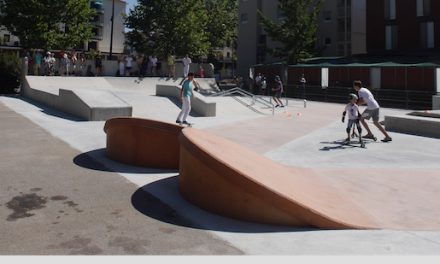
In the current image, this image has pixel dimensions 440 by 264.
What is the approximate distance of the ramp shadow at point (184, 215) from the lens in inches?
222

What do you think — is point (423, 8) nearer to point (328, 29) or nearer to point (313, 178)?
point (328, 29)

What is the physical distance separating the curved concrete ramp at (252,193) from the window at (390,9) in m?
40.2

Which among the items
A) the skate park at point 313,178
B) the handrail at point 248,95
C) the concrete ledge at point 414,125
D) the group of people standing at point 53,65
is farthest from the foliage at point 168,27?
the concrete ledge at point 414,125

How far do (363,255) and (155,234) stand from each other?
2.45m

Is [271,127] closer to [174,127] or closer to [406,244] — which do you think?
[174,127]

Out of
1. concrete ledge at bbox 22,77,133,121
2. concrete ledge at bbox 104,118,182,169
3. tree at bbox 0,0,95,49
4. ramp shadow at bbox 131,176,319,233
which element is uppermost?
tree at bbox 0,0,95,49

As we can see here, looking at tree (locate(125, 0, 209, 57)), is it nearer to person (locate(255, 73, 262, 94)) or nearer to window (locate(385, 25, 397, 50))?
person (locate(255, 73, 262, 94))

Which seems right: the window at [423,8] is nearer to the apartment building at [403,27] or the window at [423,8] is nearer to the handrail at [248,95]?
the apartment building at [403,27]

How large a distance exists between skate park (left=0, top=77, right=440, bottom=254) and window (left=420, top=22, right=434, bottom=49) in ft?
90.9

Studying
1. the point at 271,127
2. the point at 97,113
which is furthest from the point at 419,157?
the point at 97,113

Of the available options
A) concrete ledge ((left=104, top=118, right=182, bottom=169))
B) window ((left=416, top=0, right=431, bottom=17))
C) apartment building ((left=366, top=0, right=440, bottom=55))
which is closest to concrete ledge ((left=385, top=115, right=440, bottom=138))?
concrete ledge ((left=104, top=118, right=182, bottom=169))

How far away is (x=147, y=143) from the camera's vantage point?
894 centimetres

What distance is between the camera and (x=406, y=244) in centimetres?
516

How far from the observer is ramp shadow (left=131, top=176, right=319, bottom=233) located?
5641 millimetres
